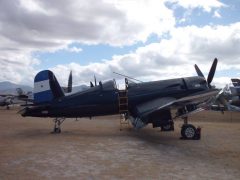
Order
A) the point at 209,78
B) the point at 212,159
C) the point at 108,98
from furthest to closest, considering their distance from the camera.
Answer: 1. the point at 209,78
2. the point at 108,98
3. the point at 212,159

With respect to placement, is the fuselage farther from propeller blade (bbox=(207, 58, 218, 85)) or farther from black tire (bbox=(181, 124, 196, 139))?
black tire (bbox=(181, 124, 196, 139))

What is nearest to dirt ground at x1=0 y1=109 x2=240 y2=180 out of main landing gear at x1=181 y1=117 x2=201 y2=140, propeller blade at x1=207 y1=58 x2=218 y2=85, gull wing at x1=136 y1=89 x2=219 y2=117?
main landing gear at x1=181 y1=117 x2=201 y2=140

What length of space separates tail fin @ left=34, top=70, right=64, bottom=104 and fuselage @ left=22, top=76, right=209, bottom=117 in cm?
32

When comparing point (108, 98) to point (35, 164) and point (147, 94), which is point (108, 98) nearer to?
point (147, 94)

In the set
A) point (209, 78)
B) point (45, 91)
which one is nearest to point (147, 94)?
point (209, 78)

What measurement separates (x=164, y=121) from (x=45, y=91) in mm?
6035

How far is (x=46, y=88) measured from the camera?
624 inches

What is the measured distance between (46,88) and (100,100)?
9.16ft

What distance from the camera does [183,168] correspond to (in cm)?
817

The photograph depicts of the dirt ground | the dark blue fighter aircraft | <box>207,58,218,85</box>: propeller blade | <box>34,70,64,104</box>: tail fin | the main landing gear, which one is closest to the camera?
the dirt ground

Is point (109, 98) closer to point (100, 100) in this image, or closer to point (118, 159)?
point (100, 100)

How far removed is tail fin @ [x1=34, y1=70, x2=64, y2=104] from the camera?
15789 mm

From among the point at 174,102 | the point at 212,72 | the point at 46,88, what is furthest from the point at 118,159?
the point at 212,72

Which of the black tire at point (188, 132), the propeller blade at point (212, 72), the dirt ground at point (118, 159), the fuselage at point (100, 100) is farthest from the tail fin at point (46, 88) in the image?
the propeller blade at point (212, 72)
